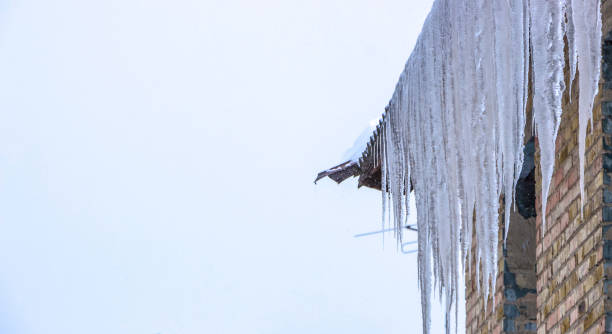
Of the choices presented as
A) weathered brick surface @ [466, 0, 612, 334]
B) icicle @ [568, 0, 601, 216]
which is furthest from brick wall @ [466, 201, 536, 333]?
icicle @ [568, 0, 601, 216]

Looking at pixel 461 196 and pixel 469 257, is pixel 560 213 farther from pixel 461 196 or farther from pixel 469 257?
pixel 469 257

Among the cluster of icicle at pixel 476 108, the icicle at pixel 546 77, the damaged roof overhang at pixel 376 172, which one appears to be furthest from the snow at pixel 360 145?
the icicle at pixel 546 77

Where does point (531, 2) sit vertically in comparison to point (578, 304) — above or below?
above

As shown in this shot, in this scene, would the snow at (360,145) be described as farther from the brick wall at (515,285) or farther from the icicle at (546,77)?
the icicle at (546,77)

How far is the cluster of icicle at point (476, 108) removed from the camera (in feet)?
8.23

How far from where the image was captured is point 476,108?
10.3 feet

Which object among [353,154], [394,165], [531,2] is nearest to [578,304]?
[531,2]

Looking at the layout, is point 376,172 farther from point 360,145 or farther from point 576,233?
point 576,233

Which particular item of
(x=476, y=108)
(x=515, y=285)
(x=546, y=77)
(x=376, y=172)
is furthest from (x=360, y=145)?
(x=546, y=77)

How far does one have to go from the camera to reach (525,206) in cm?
419

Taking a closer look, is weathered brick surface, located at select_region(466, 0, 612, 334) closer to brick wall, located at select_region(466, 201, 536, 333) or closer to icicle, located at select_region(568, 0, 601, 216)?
brick wall, located at select_region(466, 201, 536, 333)

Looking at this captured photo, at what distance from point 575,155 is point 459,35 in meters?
0.60

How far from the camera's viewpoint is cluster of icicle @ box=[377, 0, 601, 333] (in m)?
2.51

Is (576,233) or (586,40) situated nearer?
(586,40)
